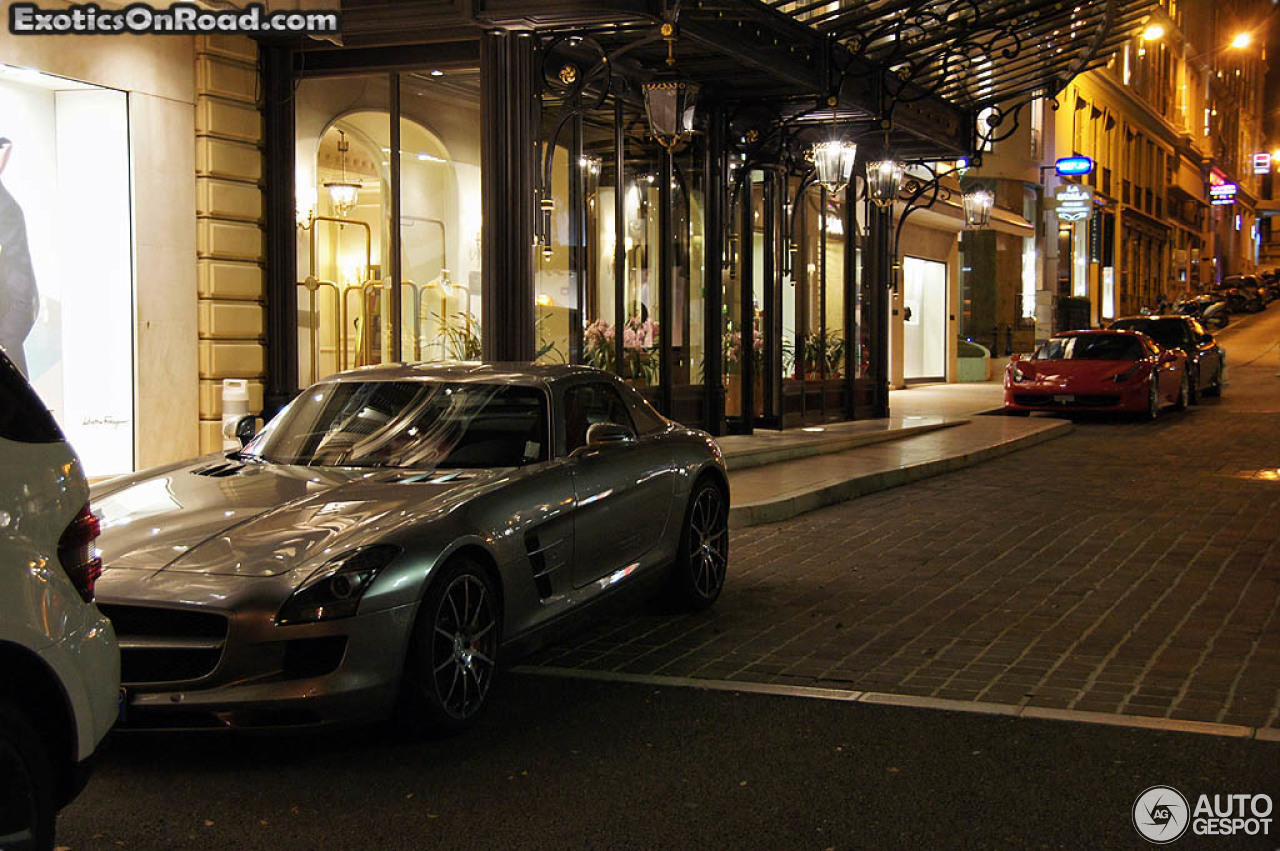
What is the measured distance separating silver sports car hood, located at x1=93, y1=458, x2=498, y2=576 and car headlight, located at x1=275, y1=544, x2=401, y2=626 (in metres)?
0.08

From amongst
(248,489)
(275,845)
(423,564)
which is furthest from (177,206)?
(275,845)

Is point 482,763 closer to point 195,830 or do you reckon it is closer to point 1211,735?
point 195,830

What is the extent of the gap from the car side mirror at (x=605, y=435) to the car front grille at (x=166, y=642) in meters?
2.22

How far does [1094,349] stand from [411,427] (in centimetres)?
1828

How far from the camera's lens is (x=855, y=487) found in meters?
13.3

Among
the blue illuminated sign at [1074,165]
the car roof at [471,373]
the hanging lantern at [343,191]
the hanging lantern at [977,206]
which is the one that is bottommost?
the car roof at [471,373]

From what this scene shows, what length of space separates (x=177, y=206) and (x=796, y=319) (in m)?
9.54

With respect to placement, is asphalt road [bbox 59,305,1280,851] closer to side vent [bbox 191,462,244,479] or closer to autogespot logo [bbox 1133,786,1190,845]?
autogespot logo [bbox 1133,786,1190,845]

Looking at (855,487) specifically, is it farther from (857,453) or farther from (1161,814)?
(1161,814)

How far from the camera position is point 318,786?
481cm

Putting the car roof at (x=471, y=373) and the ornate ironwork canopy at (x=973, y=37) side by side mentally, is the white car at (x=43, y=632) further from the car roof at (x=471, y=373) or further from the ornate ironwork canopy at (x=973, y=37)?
the ornate ironwork canopy at (x=973, y=37)

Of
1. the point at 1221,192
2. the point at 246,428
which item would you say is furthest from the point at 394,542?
the point at 1221,192

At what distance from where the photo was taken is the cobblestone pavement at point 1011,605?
247 inches

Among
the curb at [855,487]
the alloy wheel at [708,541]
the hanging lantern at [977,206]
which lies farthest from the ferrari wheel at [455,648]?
the hanging lantern at [977,206]
